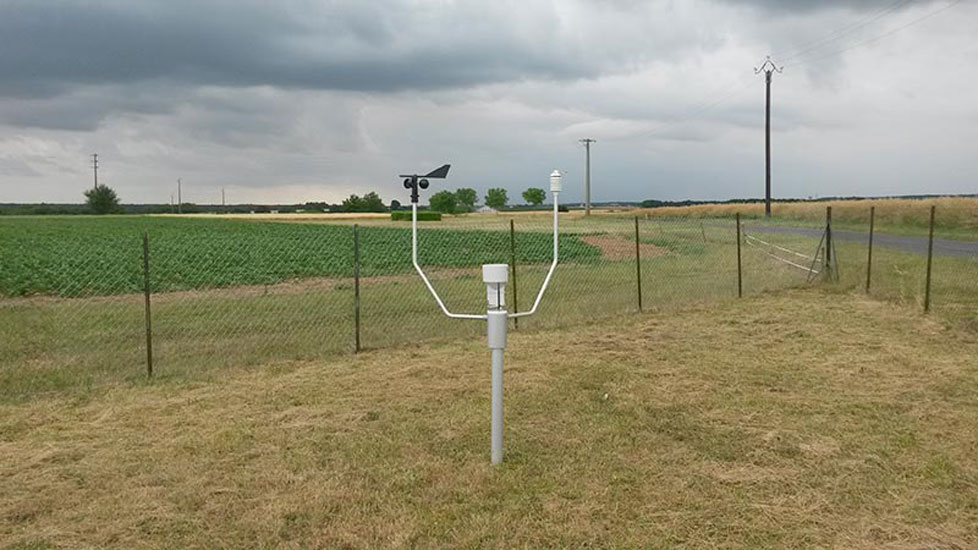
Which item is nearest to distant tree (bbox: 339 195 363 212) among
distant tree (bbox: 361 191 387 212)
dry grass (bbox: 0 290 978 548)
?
distant tree (bbox: 361 191 387 212)

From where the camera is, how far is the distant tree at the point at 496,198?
108 metres

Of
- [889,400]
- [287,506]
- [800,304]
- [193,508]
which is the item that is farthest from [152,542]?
[800,304]

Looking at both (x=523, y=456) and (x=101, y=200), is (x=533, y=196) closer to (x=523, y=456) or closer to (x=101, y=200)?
(x=101, y=200)

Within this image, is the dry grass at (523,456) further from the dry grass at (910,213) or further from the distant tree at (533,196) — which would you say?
the distant tree at (533,196)

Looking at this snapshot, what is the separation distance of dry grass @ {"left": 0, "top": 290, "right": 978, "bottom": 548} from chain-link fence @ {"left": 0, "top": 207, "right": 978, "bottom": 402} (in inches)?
50.7

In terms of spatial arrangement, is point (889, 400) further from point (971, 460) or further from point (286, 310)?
point (286, 310)

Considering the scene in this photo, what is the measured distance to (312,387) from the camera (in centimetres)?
630

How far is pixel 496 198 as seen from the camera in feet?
355

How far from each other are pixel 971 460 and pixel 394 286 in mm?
10882

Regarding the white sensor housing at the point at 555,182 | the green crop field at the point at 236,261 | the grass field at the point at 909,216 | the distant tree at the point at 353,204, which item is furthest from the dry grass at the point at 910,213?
the distant tree at the point at 353,204

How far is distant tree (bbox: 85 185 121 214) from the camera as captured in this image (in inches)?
3597

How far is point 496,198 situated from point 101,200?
55010 millimetres

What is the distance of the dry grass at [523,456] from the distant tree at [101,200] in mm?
97975

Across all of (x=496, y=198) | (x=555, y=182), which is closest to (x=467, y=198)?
(x=496, y=198)
